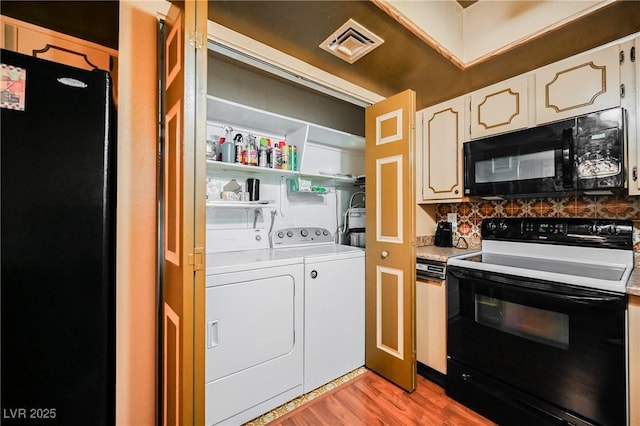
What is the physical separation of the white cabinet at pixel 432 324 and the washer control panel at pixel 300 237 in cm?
88

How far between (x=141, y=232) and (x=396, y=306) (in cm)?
162

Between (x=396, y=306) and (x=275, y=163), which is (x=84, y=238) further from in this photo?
(x=396, y=306)

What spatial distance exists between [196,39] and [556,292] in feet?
6.50

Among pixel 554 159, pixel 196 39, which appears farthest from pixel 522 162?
pixel 196 39

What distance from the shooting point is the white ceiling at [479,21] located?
136 centimetres

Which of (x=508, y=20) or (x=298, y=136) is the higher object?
(x=508, y=20)

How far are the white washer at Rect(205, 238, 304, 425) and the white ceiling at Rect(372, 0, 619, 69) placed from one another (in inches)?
60.9

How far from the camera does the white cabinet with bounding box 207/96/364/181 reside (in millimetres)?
1813

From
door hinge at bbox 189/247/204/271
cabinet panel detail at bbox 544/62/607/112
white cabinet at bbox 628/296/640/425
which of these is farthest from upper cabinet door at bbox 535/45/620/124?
door hinge at bbox 189/247/204/271

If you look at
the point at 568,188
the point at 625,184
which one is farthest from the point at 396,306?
the point at 625,184

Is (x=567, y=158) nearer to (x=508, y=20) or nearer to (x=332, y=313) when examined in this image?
(x=508, y=20)

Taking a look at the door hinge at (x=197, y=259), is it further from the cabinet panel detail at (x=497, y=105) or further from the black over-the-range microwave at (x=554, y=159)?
the cabinet panel detail at (x=497, y=105)

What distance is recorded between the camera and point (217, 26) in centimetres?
139

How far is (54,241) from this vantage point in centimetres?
93
